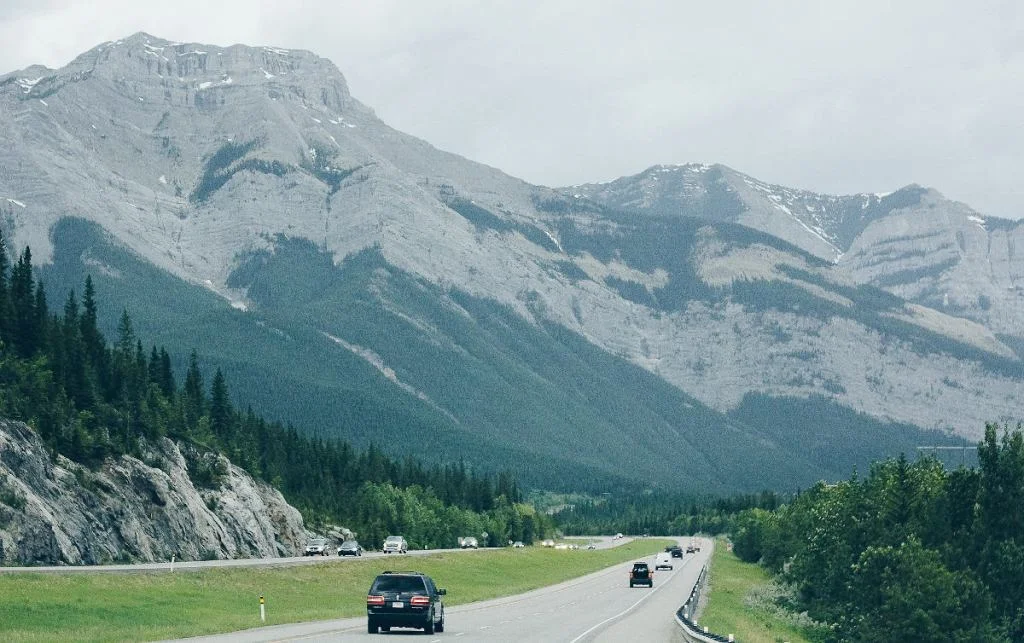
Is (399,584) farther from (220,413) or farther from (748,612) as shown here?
(220,413)

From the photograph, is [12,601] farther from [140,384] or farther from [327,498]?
[327,498]

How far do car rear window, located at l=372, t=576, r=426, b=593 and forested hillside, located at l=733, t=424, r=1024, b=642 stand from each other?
48258 millimetres

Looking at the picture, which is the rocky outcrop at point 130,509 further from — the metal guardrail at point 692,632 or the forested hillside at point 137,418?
the metal guardrail at point 692,632

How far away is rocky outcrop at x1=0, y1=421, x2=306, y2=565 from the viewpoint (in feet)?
298

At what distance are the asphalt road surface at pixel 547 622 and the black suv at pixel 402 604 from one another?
59 centimetres

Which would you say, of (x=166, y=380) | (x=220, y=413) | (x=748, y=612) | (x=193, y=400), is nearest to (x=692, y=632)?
(x=748, y=612)

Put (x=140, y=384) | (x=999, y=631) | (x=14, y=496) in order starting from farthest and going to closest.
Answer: (x=140, y=384)
(x=999, y=631)
(x=14, y=496)

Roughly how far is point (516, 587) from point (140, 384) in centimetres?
4048

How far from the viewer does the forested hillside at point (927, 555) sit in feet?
331

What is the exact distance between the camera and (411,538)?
177m

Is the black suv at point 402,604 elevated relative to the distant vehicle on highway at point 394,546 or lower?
elevated

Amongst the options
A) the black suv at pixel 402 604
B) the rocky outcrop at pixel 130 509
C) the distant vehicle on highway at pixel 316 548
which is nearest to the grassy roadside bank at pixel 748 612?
the black suv at pixel 402 604

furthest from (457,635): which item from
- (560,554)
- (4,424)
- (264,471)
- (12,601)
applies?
(560,554)

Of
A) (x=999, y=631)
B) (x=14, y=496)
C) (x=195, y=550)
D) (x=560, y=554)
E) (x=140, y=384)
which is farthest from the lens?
(x=560, y=554)
